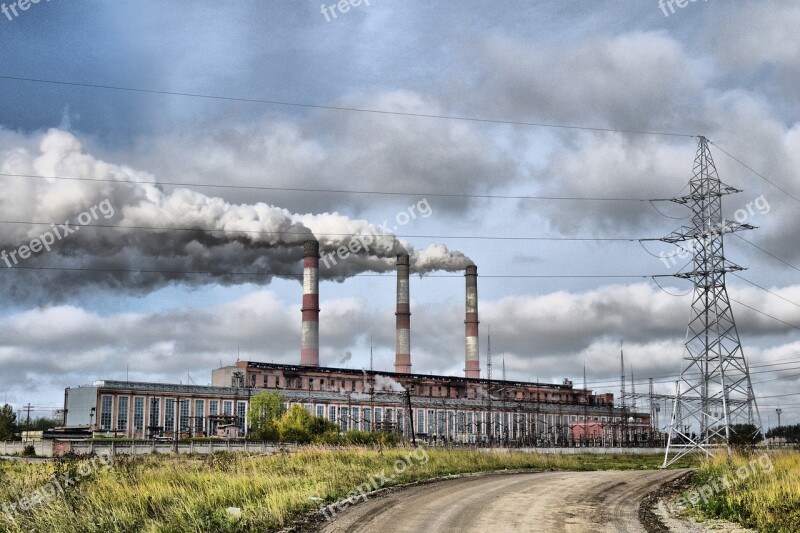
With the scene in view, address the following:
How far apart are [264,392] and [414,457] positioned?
54056 millimetres

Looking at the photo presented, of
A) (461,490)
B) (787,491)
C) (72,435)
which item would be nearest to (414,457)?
(461,490)

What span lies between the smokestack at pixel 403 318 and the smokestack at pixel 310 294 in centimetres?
1223

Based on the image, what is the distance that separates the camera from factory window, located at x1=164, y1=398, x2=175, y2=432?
78438 millimetres

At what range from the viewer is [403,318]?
9112cm

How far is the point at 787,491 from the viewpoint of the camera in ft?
55.7

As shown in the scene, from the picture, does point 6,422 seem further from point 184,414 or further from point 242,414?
point 242,414

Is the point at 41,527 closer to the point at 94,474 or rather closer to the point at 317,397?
the point at 94,474

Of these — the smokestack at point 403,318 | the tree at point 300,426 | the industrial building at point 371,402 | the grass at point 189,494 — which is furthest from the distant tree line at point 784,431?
the grass at point 189,494

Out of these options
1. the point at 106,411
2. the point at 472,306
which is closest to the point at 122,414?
the point at 106,411

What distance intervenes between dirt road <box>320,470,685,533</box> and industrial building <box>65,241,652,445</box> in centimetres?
4449

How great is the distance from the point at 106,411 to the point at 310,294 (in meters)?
23.8

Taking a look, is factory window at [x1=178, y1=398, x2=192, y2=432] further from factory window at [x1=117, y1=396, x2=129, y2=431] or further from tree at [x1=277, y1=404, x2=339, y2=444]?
tree at [x1=277, y1=404, x2=339, y2=444]
